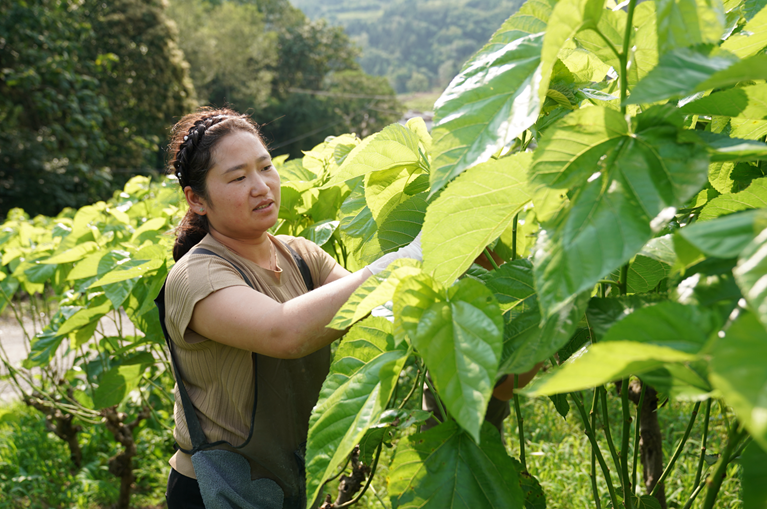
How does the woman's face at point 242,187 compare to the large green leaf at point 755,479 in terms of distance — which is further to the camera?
the woman's face at point 242,187

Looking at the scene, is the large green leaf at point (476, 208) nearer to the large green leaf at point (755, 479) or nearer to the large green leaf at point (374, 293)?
the large green leaf at point (374, 293)

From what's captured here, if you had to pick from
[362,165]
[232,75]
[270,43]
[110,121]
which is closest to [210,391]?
[362,165]

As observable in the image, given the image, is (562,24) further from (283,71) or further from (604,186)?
(283,71)

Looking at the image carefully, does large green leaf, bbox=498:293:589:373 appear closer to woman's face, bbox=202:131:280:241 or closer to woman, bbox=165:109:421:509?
woman, bbox=165:109:421:509

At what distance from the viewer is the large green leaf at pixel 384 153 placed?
0.89 meters

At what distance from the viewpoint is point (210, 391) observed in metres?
1.42

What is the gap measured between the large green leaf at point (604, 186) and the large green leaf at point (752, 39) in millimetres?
215

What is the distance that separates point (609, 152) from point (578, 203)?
76 millimetres

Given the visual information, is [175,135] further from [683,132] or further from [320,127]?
[320,127]

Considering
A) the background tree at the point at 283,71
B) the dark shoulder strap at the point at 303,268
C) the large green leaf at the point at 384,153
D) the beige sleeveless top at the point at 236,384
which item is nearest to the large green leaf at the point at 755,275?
the large green leaf at the point at 384,153

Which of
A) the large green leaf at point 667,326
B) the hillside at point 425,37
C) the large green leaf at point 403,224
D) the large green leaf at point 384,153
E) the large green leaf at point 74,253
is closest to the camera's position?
the large green leaf at point 667,326

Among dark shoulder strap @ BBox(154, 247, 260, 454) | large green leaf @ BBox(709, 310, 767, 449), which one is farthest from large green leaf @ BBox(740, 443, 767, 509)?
dark shoulder strap @ BBox(154, 247, 260, 454)

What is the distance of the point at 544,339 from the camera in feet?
1.76

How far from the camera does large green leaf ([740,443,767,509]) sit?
0.37 m
